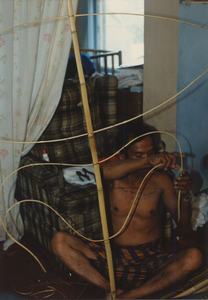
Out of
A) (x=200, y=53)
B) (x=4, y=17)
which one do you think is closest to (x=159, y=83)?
(x=200, y=53)

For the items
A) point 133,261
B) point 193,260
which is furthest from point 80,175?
point 193,260

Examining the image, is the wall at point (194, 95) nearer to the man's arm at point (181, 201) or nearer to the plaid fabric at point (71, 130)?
the man's arm at point (181, 201)

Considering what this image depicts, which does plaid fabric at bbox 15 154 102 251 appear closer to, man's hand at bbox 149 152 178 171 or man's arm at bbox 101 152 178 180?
man's arm at bbox 101 152 178 180

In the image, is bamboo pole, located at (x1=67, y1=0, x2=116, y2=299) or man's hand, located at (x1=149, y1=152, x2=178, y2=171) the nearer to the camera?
bamboo pole, located at (x1=67, y1=0, x2=116, y2=299)

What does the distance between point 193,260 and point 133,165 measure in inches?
12.2

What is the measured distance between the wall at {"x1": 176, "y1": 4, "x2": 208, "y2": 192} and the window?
0.12 meters

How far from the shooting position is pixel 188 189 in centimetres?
79

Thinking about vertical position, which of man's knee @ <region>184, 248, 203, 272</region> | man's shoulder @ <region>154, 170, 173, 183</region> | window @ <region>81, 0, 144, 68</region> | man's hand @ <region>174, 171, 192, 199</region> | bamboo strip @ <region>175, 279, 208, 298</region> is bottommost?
bamboo strip @ <region>175, 279, 208, 298</region>

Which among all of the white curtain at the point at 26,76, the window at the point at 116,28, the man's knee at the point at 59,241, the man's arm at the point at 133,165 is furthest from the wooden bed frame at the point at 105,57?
the man's knee at the point at 59,241

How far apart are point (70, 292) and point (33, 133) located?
20.5 inches

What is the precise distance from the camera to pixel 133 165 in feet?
2.56

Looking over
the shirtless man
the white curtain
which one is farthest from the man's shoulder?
the white curtain

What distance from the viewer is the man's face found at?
766mm

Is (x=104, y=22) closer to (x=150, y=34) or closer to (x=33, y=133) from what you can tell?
(x=150, y=34)
